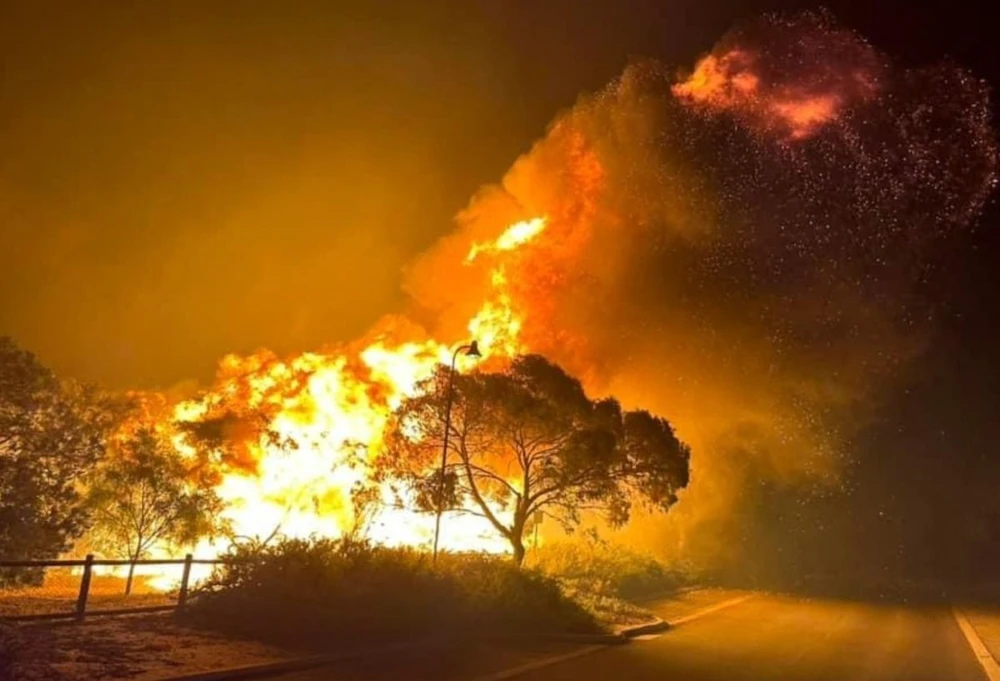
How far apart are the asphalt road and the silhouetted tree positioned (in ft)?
45.5

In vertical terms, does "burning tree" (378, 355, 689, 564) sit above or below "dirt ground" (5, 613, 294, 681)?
above

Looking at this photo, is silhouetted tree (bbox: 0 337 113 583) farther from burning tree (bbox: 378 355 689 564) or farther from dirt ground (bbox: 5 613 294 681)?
burning tree (bbox: 378 355 689 564)

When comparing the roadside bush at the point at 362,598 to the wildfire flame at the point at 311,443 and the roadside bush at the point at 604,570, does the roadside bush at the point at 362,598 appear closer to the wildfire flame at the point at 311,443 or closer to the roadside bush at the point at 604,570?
the roadside bush at the point at 604,570

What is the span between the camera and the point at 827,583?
48.1 meters

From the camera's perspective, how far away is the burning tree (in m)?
26.5

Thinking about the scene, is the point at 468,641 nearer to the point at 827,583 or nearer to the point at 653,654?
the point at 653,654

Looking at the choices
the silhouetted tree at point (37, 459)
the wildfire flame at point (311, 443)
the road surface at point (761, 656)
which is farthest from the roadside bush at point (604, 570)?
the silhouetted tree at point (37, 459)

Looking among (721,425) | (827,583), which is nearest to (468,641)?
(721,425)

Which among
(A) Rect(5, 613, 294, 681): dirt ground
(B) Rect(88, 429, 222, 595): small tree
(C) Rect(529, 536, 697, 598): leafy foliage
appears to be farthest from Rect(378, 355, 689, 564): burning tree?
(A) Rect(5, 613, 294, 681): dirt ground

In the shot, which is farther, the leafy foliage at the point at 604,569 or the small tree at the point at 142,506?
the leafy foliage at the point at 604,569

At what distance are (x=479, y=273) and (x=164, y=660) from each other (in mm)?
28705

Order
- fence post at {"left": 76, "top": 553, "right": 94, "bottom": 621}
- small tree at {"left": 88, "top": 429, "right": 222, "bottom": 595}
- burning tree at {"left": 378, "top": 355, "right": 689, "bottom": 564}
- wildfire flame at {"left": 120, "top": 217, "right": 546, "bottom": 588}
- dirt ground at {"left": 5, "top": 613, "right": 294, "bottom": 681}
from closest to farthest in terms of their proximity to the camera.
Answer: dirt ground at {"left": 5, "top": 613, "right": 294, "bottom": 681}, fence post at {"left": 76, "top": 553, "right": 94, "bottom": 621}, burning tree at {"left": 378, "top": 355, "right": 689, "bottom": 564}, small tree at {"left": 88, "top": 429, "right": 222, "bottom": 595}, wildfire flame at {"left": 120, "top": 217, "right": 546, "bottom": 588}

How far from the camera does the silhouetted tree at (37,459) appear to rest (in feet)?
70.0

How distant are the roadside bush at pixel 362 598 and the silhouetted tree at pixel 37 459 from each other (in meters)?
6.21
